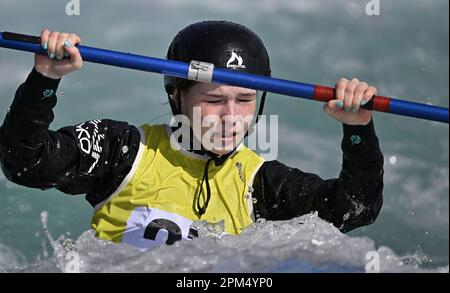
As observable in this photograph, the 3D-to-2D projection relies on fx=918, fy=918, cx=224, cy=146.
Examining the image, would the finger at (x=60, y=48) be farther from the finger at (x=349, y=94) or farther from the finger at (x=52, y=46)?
the finger at (x=349, y=94)

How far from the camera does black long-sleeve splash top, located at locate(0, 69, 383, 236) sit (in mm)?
4051

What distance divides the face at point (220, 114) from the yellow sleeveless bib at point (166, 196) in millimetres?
163

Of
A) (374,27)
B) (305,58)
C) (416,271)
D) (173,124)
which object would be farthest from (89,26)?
(416,271)

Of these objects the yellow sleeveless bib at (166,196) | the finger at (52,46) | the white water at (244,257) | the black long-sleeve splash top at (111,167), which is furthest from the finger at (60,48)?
the white water at (244,257)

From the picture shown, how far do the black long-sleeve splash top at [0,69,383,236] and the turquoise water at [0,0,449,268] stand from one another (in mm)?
2234

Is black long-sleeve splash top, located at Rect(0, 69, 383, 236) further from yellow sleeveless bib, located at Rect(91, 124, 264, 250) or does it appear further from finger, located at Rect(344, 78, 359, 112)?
finger, located at Rect(344, 78, 359, 112)

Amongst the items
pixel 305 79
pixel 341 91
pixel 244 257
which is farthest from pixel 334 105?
pixel 305 79

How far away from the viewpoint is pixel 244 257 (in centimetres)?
348

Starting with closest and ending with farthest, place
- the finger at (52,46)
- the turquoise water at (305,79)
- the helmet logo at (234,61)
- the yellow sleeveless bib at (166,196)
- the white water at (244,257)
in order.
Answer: the white water at (244,257)
the finger at (52,46)
the yellow sleeveless bib at (166,196)
the helmet logo at (234,61)
the turquoise water at (305,79)

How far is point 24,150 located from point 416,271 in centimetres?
178

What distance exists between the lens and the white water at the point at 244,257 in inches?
133

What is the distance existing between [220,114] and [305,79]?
5.80 metres

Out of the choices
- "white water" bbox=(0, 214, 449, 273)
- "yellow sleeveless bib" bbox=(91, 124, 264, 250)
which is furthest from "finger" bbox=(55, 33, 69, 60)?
"white water" bbox=(0, 214, 449, 273)

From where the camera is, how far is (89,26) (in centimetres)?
975
